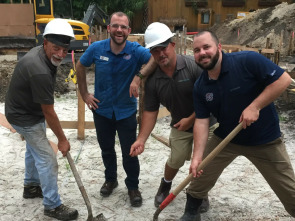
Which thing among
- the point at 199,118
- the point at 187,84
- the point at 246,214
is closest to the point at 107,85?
the point at 187,84

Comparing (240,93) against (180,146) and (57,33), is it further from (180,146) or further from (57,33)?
(57,33)

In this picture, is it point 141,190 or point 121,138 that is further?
point 141,190

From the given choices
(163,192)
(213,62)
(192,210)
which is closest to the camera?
(213,62)

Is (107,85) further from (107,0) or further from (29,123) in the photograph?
(107,0)

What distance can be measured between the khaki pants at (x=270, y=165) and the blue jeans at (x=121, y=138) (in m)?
0.94

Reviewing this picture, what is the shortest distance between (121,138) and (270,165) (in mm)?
1704

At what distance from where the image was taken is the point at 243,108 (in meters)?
2.98

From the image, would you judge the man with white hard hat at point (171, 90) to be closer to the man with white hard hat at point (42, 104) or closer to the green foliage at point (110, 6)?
the man with white hard hat at point (42, 104)

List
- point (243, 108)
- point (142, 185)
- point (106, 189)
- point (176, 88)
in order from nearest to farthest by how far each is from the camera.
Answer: point (243, 108) → point (176, 88) → point (106, 189) → point (142, 185)

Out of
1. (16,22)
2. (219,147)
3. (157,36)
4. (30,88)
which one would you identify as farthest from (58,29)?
(16,22)

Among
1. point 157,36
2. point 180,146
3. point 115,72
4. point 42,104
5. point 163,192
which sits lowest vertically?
point 163,192

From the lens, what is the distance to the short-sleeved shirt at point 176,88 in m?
3.46

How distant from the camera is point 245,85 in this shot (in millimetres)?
2875

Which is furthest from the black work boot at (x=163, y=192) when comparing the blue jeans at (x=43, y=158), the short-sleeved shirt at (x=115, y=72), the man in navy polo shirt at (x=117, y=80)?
→ the blue jeans at (x=43, y=158)
